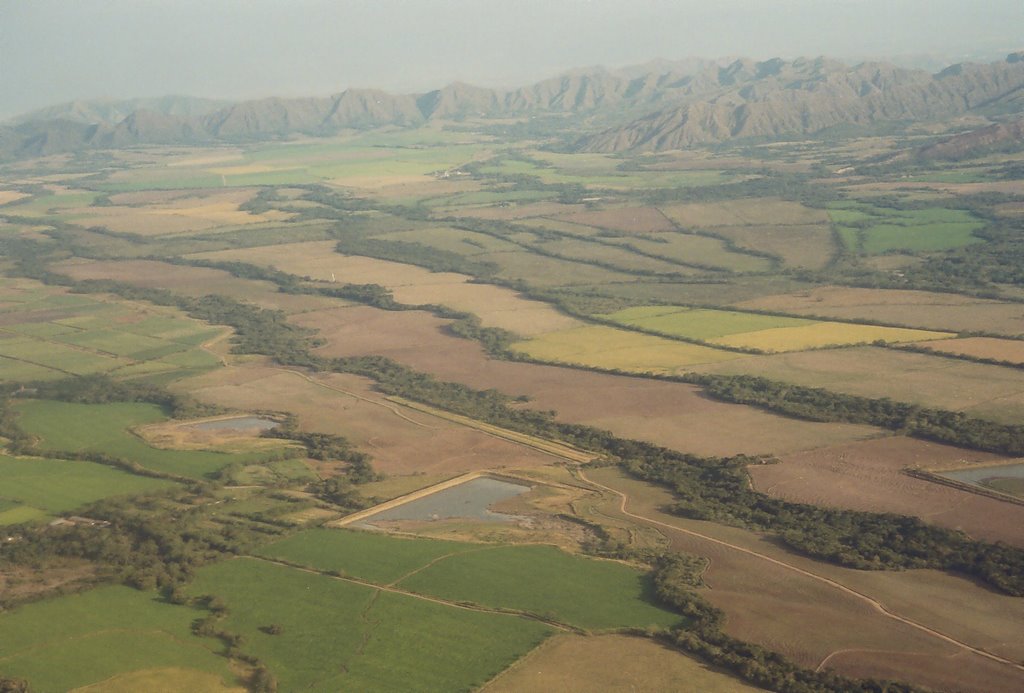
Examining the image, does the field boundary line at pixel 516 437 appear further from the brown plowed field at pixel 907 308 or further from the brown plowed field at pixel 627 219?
the brown plowed field at pixel 627 219

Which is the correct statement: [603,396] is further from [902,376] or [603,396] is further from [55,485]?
[55,485]

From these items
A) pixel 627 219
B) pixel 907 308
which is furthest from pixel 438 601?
pixel 627 219

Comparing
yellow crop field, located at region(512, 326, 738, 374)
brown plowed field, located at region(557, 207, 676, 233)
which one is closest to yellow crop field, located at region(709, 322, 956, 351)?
yellow crop field, located at region(512, 326, 738, 374)

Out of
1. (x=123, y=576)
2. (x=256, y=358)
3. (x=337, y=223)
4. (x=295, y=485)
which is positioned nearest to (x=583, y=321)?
(x=256, y=358)

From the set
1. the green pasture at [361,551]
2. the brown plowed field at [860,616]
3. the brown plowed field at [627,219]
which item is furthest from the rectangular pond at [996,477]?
the brown plowed field at [627,219]

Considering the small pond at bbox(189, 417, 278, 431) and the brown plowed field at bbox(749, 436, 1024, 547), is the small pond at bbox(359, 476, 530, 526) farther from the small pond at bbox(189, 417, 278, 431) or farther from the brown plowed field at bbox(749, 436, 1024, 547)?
the small pond at bbox(189, 417, 278, 431)
